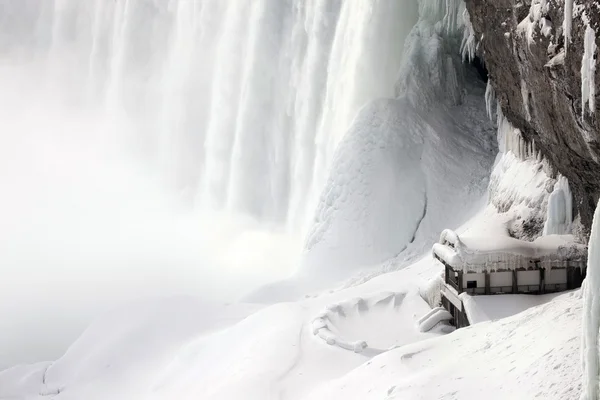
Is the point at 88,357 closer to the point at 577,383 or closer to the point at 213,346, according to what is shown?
the point at 213,346

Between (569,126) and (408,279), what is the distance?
686cm

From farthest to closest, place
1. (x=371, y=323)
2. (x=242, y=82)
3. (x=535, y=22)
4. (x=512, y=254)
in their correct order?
(x=242, y=82), (x=371, y=323), (x=512, y=254), (x=535, y=22)

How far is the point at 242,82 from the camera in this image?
30312mm

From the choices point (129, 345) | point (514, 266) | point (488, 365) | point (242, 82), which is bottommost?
point (129, 345)

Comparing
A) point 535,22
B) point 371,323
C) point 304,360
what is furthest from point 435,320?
point 535,22

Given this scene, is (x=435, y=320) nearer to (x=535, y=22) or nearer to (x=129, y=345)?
(x=535, y=22)

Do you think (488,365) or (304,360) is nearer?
(488,365)

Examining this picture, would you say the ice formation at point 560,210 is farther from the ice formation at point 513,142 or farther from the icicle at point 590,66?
the icicle at point 590,66

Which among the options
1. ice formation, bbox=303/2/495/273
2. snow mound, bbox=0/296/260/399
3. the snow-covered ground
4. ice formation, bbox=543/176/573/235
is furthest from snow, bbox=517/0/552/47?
snow mound, bbox=0/296/260/399

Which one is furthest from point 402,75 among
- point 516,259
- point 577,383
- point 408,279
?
point 577,383

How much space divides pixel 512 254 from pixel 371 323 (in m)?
3.53

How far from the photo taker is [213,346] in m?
16.0

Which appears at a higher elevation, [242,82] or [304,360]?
[242,82]

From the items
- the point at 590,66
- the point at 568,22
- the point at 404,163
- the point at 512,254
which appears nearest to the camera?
the point at 590,66
